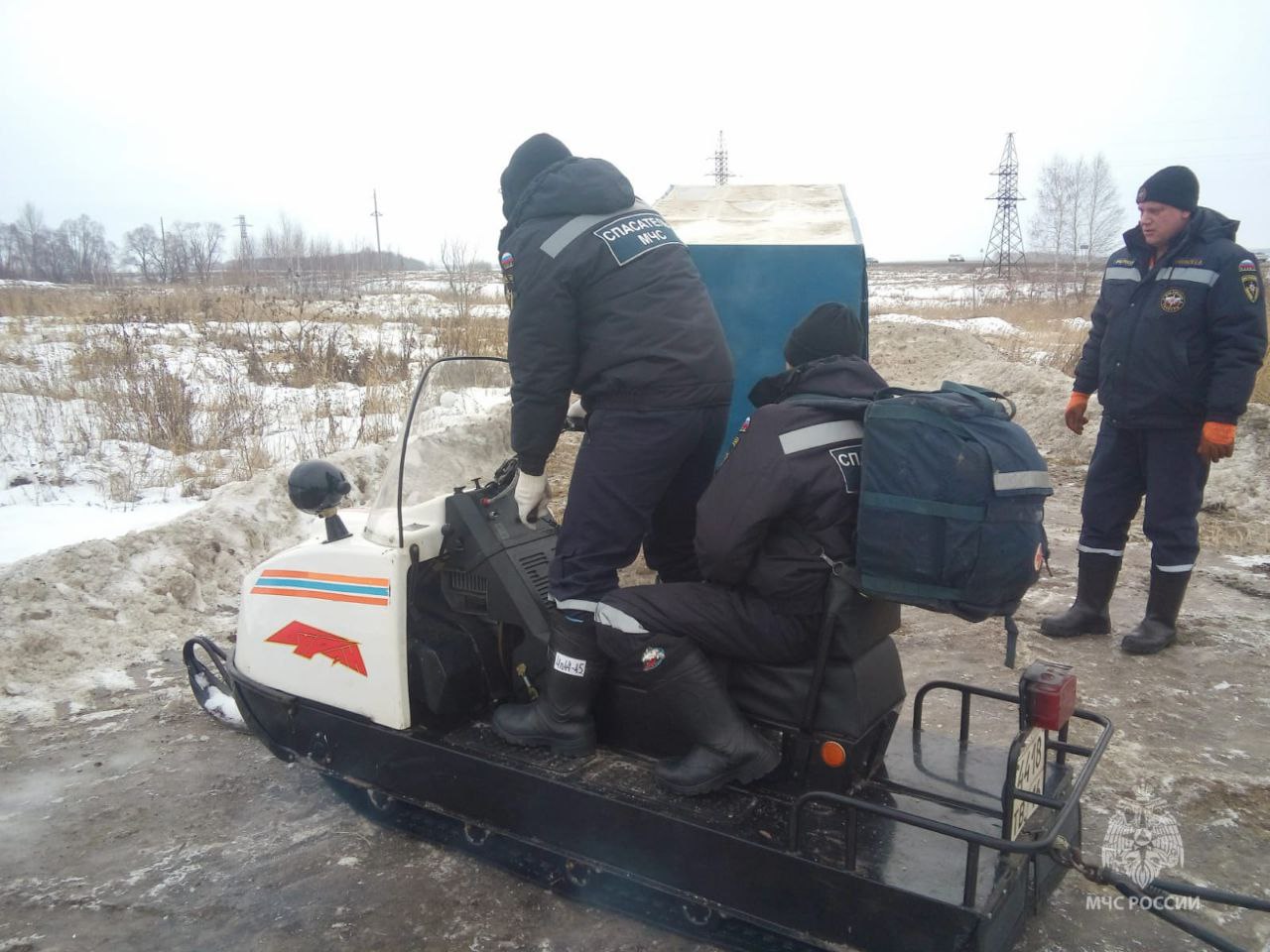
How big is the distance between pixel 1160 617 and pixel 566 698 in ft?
10.5

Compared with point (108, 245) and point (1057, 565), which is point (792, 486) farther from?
point (108, 245)

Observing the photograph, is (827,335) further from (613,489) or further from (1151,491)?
(1151,491)

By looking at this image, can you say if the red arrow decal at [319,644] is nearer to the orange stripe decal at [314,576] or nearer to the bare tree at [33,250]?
the orange stripe decal at [314,576]

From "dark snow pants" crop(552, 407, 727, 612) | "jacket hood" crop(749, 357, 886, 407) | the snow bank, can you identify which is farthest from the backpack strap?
the snow bank

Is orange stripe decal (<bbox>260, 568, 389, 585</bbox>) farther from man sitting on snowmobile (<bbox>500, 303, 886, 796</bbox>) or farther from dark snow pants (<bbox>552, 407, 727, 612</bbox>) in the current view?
man sitting on snowmobile (<bbox>500, 303, 886, 796</bbox>)

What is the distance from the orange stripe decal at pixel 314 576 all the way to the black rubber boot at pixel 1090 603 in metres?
3.44

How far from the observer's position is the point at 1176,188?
4.31 m

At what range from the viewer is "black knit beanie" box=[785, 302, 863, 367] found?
106 inches

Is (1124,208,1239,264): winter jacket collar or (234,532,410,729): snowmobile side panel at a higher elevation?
(1124,208,1239,264): winter jacket collar

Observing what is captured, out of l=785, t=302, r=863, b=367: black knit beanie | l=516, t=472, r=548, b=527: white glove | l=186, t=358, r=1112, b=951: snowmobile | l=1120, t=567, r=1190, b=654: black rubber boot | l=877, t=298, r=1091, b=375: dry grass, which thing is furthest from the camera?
l=877, t=298, r=1091, b=375: dry grass

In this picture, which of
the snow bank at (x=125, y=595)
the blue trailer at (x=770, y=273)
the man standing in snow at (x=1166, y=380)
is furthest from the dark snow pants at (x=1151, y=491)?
the snow bank at (x=125, y=595)

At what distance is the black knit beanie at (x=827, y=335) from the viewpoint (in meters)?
2.69

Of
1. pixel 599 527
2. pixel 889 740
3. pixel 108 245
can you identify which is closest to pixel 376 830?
pixel 599 527

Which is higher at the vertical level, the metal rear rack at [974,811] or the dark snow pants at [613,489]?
the dark snow pants at [613,489]
